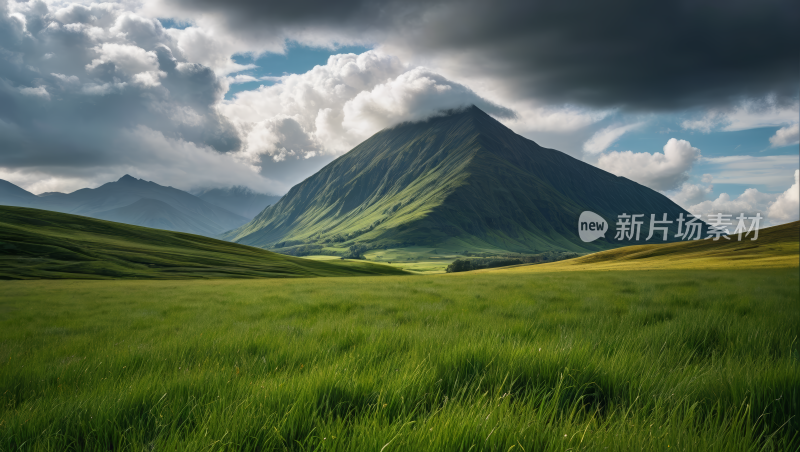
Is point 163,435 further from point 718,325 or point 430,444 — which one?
point 718,325

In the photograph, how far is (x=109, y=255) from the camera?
70750 millimetres

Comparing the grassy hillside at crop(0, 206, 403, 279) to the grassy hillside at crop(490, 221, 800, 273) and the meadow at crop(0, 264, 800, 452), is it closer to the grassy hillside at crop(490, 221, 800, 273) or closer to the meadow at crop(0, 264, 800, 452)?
the meadow at crop(0, 264, 800, 452)

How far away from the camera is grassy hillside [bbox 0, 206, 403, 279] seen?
2173 inches

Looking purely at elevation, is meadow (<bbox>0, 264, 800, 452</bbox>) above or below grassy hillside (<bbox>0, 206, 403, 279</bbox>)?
above

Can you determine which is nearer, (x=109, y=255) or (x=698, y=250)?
(x=109, y=255)

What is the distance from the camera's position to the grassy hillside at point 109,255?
55.2 metres

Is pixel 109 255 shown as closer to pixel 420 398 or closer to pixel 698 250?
pixel 420 398

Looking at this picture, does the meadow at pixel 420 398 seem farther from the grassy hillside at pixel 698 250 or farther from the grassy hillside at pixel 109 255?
the grassy hillside at pixel 698 250

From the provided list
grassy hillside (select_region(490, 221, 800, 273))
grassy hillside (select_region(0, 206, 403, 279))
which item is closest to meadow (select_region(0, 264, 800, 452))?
grassy hillside (select_region(0, 206, 403, 279))

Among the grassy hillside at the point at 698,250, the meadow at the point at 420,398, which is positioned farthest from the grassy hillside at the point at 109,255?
the grassy hillside at the point at 698,250

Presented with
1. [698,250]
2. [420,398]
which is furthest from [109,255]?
[698,250]

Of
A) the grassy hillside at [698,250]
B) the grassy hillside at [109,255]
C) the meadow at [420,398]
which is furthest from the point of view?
the grassy hillside at [698,250]

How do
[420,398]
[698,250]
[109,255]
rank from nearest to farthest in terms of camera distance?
[420,398] < [109,255] < [698,250]

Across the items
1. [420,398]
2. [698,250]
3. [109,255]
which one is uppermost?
[698,250]
